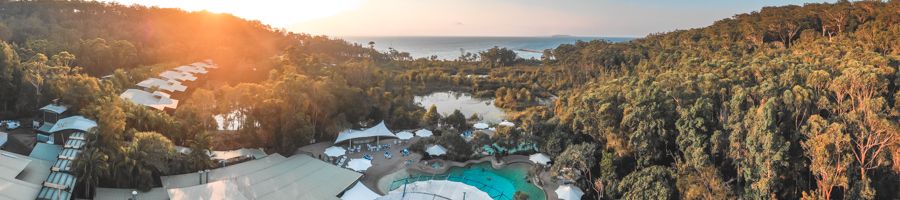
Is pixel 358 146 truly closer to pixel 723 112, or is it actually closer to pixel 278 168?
pixel 278 168

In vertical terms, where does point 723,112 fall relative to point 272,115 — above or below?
above

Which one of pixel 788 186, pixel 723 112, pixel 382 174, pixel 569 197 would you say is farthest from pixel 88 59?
pixel 788 186

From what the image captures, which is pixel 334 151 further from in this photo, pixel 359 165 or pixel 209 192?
pixel 209 192

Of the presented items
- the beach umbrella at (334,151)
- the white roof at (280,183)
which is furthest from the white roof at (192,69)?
the white roof at (280,183)

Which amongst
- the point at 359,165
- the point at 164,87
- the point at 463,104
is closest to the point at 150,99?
the point at 164,87

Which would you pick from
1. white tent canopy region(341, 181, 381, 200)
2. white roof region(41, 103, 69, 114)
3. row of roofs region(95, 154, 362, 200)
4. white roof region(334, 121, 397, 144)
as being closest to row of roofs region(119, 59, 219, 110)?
white roof region(41, 103, 69, 114)

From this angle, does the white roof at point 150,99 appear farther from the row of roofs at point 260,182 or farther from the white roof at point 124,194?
the white roof at point 124,194
